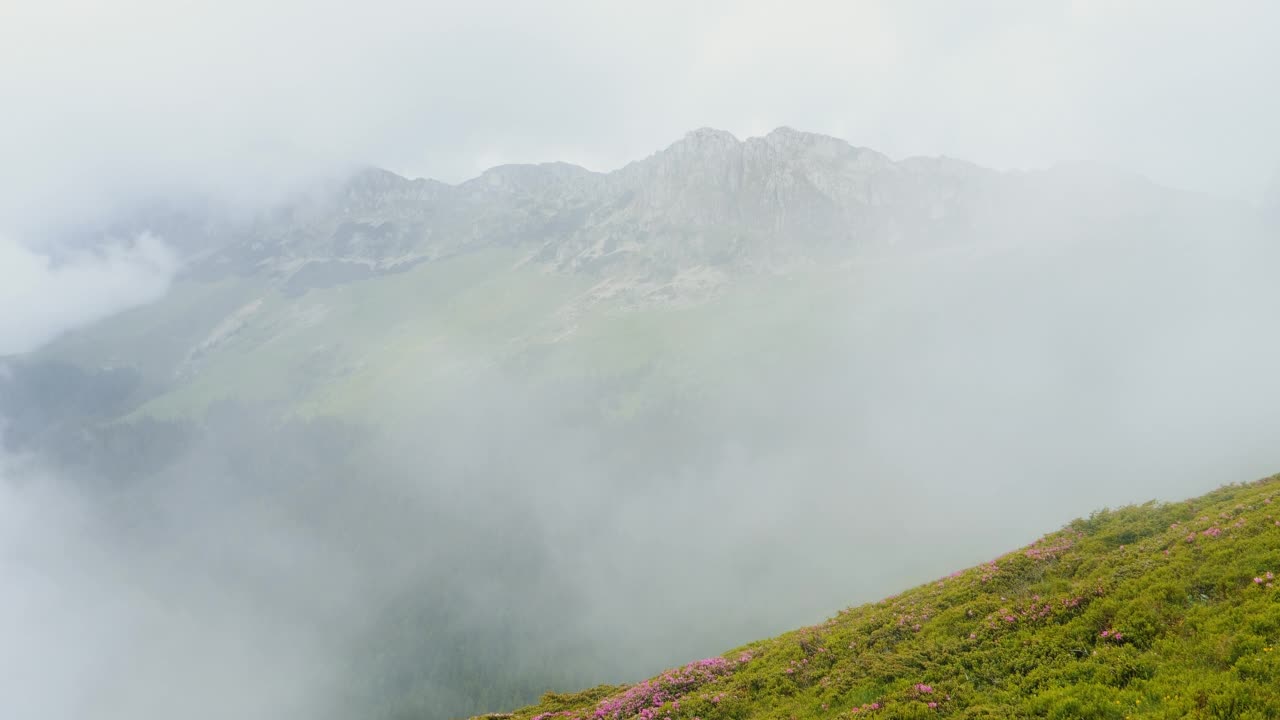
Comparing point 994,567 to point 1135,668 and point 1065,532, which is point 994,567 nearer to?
point 1065,532

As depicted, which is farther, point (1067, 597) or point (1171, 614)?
point (1067, 597)

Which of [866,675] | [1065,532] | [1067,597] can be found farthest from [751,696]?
[1065,532]

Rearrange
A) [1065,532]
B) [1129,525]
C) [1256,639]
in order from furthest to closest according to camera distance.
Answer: [1065,532], [1129,525], [1256,639]

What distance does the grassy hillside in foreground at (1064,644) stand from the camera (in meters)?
15.0

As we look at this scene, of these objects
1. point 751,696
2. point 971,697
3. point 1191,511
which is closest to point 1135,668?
point 971,697

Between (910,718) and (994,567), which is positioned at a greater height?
(994,567)

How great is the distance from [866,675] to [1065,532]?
1637cm

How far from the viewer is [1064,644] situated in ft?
60.8

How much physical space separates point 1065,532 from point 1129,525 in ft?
12.3

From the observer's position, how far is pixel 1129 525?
1022 inches

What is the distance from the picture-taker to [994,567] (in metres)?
27.3

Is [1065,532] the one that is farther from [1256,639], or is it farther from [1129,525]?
[1256,639]

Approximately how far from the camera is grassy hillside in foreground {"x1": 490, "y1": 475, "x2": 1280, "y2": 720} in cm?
1497

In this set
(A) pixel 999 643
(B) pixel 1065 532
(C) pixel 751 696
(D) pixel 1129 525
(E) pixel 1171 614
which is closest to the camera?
(E) pixel 1171 614
